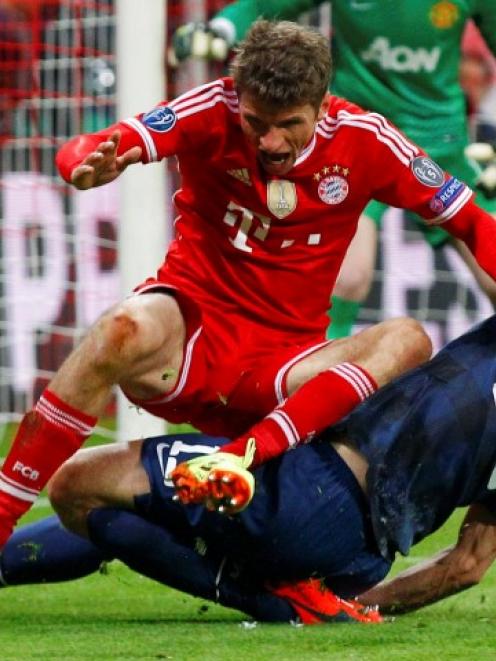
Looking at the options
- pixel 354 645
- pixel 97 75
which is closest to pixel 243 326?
pixel 354 645

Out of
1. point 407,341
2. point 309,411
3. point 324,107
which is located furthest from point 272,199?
point 309,411

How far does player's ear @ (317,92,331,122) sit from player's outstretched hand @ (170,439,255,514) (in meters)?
0.85

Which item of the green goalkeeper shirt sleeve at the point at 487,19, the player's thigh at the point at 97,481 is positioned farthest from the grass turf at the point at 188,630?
the green goalkeeper shirt sleeve at the point at 487,19

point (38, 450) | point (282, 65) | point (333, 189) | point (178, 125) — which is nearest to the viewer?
point (38, 450)

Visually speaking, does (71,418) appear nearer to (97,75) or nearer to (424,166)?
(424,166)

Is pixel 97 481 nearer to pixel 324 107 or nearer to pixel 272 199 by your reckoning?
pixel 272 199

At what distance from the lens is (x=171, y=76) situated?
5.93m

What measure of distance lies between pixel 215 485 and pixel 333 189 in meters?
0.90

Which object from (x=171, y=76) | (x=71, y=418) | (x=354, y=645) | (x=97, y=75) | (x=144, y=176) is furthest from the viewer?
(x=97, y=75)

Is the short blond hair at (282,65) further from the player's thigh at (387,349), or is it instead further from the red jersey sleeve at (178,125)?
the player's thigh at (387,349)

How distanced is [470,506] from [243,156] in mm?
870

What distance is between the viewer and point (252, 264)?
3.93 meters

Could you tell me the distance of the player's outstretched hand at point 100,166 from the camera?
3.45 metres

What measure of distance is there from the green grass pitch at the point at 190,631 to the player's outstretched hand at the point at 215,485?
0.83 ft
